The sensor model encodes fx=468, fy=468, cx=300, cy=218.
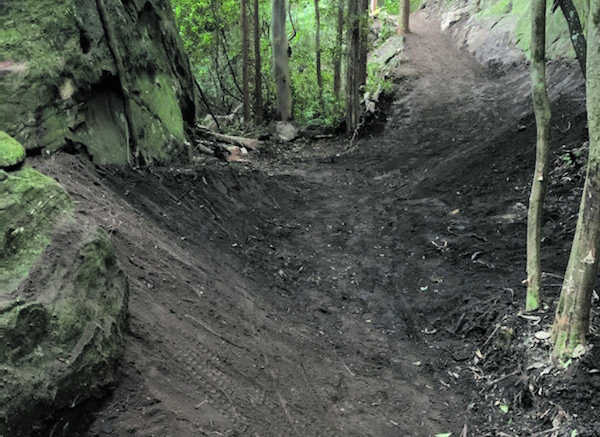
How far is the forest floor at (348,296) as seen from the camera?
3785mm

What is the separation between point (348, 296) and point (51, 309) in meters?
4.65

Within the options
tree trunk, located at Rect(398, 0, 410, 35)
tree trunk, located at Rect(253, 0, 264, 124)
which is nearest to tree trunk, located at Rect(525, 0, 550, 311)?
tree trunk, located at Rect(253, 0, 264, 124)

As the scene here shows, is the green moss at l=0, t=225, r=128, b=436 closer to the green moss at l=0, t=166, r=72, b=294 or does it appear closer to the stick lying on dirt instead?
the green moss at l=0, t=166, r=72, b=294

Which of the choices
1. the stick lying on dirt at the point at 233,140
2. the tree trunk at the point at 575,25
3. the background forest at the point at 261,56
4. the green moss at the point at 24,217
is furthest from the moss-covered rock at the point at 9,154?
the background forest at the point at 261,56

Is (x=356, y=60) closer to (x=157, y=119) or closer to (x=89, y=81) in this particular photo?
(x=157, y=119)

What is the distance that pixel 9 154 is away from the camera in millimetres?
3580

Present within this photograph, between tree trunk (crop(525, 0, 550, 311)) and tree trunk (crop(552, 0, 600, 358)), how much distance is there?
79cm

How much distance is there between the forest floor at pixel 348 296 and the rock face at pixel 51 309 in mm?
269

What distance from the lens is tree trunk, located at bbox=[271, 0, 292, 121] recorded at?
18000 millimetres

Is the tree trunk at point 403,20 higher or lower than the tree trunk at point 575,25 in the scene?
higher

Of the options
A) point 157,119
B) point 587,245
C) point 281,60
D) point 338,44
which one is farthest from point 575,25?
point 281,60

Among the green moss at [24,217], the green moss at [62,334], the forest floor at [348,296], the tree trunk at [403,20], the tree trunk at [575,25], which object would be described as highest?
the tree trunk at [403,20]

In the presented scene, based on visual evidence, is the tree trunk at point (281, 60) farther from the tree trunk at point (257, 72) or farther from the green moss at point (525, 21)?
the green moss at point (525, 21)

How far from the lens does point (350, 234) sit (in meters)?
9.00
